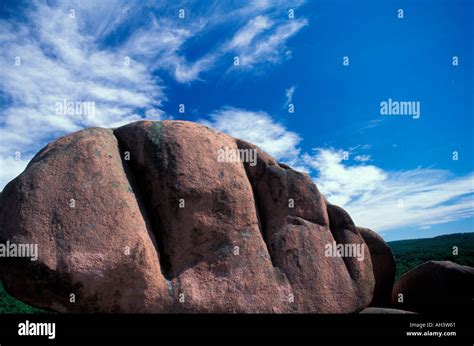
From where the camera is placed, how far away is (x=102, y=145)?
943 centimetres

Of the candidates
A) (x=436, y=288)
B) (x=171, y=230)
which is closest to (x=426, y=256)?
(x=436, y=288)

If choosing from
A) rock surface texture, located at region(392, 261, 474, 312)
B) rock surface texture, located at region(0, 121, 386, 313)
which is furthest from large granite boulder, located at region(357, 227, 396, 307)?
→ rock surface texture, located at region(0, 121, 386, 313)

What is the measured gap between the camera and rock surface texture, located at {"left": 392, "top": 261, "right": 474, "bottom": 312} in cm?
1453

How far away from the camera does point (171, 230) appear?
31.1 feet

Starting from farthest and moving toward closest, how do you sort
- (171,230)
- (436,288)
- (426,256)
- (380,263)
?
(426,256) < (436,288) < (380,263) < (171,230)

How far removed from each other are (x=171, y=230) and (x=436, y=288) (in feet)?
34.7

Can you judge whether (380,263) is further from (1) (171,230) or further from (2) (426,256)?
(2) (426,256)

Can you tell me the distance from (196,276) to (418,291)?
10180mm

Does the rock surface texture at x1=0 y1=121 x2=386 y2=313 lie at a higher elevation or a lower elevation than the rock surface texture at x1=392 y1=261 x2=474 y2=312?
higher

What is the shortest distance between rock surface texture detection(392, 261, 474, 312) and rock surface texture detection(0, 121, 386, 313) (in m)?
4.89

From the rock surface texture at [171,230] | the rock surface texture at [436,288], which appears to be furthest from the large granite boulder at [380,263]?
the rock surface texture at [171,230]

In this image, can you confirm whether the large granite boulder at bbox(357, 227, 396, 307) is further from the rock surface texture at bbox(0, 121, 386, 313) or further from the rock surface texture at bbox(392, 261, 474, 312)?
the rock surface texture at bbox(0, 121, 386, 313)

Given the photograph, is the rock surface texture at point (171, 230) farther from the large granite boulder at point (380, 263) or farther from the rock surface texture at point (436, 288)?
the rock surface texture at point (436, 288)

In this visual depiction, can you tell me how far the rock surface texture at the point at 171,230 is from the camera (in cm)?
798
